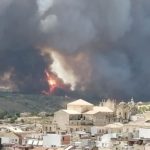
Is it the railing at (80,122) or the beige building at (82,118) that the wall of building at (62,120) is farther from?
the railing at (80,122)

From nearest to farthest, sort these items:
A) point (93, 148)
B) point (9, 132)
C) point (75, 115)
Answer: point (93, 148), point (9, 132), point (75, 115)

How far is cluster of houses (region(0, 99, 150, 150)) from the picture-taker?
269 feet

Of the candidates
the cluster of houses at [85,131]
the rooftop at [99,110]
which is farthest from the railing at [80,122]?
the rooftop at [99,110]

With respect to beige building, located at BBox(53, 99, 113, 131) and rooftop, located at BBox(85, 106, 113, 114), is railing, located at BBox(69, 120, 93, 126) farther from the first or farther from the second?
rooftop, located at BBox(85, 106, 113, 114)

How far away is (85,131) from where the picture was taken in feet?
354

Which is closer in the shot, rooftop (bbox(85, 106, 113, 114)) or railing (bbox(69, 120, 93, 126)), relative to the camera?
railing (bbox(69, 120, 93, 126))

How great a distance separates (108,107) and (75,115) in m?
13.2

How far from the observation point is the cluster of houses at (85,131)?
81.9 m

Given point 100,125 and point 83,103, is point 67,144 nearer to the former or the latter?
point 100,125

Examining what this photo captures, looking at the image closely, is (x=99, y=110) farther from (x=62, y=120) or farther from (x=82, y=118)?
(x=62, y=120)

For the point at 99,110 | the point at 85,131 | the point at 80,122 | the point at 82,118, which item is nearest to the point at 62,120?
the point at 80,122

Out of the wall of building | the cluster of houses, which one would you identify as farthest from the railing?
the wall of building

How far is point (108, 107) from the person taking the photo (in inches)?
5148

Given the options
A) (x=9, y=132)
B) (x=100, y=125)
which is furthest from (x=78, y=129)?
(x=9, y=132)
